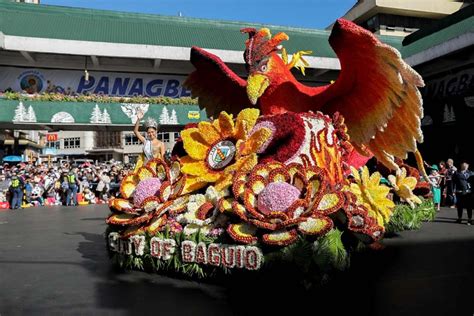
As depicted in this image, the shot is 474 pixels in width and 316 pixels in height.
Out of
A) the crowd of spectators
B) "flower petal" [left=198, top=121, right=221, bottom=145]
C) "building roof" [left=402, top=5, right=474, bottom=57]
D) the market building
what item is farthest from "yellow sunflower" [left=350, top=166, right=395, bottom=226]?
"building roof" [left=402, top=5, right=474, bottom=57]

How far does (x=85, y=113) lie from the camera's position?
1767 cm

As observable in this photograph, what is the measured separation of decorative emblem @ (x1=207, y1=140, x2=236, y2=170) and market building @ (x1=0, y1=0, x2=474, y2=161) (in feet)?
41.6

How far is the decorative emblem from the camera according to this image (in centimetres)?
519

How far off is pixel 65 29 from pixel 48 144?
4367 cm

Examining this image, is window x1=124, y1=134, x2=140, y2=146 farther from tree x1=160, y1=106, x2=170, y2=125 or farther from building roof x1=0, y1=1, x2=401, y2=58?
tree x1=160, y1=106, x2=170, y2=125

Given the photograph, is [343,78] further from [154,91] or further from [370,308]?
[154,91]

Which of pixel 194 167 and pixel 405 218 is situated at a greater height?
pixel 194 167

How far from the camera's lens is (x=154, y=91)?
65.7 ft

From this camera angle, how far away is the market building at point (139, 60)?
16.7 metres

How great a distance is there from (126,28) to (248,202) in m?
16.8

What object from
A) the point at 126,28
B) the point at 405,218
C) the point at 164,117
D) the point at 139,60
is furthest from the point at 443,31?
the point at 405,218

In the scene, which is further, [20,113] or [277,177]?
[20,113]

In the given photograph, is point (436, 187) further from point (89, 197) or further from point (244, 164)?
point (89, 197)

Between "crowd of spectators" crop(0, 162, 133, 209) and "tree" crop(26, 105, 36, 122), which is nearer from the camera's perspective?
"crowd of spectators" crop(0, 162, 133, 209)
